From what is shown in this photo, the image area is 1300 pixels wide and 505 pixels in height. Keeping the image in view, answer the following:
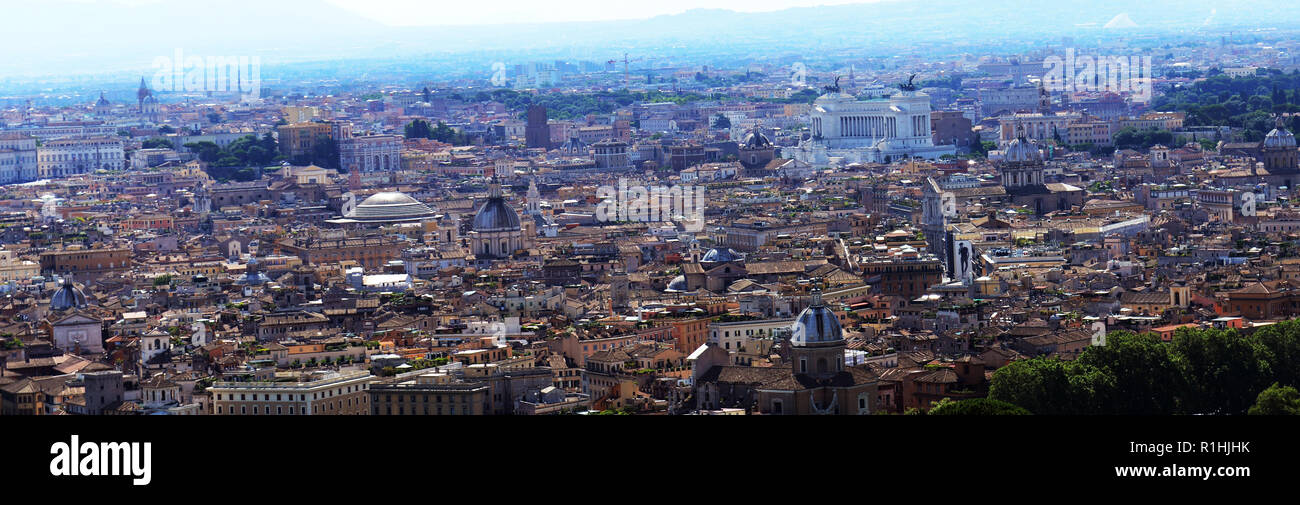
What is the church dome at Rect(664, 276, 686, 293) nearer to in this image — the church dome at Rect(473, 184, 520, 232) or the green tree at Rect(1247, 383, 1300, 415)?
the church dome at Rect(473, 184, 520, 232)

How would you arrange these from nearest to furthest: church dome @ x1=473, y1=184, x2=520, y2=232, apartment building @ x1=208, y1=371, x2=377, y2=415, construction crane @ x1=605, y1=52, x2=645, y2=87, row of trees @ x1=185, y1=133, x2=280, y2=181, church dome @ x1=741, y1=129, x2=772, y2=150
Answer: apartment building @ x1=208, y1=371, x2=377, y2=415 < church dome @ x1=473, y1=184, x2=520, y2=232 < church dome @ x1=741, y1=129, x2=772, y2=150 < row of trees @ x1=185, y1=133, x2=280, y2=181 < construction crane @ x1=605, y1=52, x2=645, y2=87

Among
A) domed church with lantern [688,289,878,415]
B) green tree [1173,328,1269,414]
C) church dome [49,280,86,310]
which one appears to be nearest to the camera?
domed church with lantern [688,289,878,415]

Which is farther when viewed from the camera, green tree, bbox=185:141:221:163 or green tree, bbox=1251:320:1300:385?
green tree, bbox=185:141:221:163

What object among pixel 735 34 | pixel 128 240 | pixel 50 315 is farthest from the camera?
pixel 735 34

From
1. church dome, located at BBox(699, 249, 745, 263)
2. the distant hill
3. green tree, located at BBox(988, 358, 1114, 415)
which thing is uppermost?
the distant hill

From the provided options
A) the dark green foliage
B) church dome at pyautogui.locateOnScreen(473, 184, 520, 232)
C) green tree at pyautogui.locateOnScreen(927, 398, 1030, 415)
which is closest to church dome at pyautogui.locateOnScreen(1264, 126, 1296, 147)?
church dome at pyautogui.locateOnScreen(473, 184, 520, 232)
